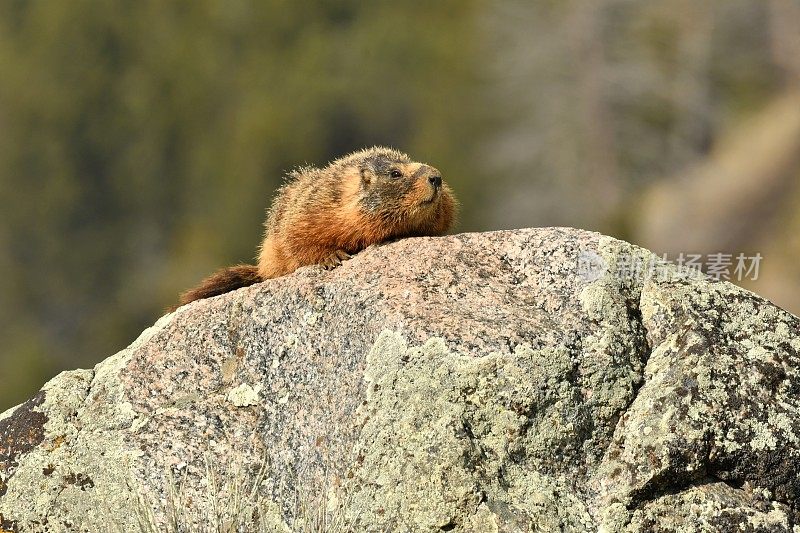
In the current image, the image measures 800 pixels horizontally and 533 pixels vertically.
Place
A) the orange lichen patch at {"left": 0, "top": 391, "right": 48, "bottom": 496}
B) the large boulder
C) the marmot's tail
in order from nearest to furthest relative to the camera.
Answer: the large boulder, the orange lichen patch at {"left": 0, "top": 391, "right": 48, "bottom": 496}, the marmot's tail

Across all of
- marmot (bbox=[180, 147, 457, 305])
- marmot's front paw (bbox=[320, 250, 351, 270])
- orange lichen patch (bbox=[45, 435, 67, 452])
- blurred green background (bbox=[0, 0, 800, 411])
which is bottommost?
orange lichen patch (bbox=[45, 435, 67, 452])

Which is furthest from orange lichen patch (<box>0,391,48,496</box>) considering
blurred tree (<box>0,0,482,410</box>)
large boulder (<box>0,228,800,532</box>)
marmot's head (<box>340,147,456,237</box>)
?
blurred tree (<box>0,0,482,410</box>)

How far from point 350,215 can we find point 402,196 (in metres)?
0.39

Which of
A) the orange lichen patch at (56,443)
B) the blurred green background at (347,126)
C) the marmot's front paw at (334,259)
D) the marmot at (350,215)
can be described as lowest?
the orange lichen patch at (56,443)

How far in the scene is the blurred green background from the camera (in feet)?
151

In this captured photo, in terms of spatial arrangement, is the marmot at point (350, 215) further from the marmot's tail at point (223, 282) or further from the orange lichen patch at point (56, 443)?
the orange lichen patch at point (56, 443)

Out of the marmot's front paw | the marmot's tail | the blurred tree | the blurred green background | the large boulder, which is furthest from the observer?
the blurred tree

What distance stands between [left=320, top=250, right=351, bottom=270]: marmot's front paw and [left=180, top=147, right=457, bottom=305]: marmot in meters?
0.20

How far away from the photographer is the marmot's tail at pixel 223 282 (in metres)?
8.38

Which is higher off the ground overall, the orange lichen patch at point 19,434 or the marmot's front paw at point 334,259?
the marmot's front paw at point 334,259

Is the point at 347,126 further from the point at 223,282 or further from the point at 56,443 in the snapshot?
the point at 56,443

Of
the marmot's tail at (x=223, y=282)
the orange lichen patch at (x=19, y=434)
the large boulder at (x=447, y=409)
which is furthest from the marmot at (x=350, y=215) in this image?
the orange lichen patch at (x=19, y=434)

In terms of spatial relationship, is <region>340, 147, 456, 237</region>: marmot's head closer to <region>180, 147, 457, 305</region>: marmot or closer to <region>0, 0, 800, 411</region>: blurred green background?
<region>180, 147, 457, 305</region>: marmot

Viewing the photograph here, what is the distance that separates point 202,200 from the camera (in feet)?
319
